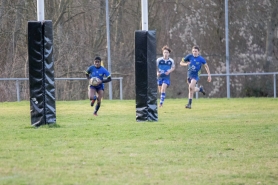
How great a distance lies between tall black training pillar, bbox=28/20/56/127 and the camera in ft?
50.8

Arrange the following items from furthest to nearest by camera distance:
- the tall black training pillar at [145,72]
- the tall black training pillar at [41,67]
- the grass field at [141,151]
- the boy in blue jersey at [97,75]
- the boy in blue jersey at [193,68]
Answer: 1. the boy in blue jersey at [193,68]
2. the boy in blue jersey at [97,75]
3. the tall black training pillar at [145,72]
4. the tall black training pillar at [41,67]
5. the grass field at [141,151]

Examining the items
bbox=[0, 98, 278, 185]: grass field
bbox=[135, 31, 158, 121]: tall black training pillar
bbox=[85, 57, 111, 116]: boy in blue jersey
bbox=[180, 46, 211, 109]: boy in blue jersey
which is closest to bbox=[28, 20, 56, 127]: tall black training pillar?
bbox=[0, 98, 278, 185]: grass field

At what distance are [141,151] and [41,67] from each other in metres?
4.74

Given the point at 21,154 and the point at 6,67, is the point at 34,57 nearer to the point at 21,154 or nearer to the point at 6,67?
the point at 21,154

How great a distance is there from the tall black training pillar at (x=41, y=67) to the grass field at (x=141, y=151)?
21.3 inches

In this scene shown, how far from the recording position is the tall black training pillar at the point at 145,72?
1733 centimetres

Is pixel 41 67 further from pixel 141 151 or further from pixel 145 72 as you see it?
pixel 141 151

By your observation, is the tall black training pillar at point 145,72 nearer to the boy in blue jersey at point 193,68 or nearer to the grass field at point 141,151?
the grass field at point 141,151

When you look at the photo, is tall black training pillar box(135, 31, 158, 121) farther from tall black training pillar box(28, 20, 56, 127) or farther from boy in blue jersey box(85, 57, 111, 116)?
boy in blue jersey box(85, 57, 111, 116)

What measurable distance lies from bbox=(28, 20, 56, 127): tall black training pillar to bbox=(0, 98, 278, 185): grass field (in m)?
0.54

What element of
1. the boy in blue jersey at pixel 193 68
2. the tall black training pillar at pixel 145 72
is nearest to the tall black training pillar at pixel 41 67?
the tall black training pillar at pixel 145 72

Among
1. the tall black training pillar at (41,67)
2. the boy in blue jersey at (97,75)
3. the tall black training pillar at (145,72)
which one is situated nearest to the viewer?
the tall black training pillar at (41,67)

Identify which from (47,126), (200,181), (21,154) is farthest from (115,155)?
(47,126)

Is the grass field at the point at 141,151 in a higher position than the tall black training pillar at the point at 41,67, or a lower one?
lower
